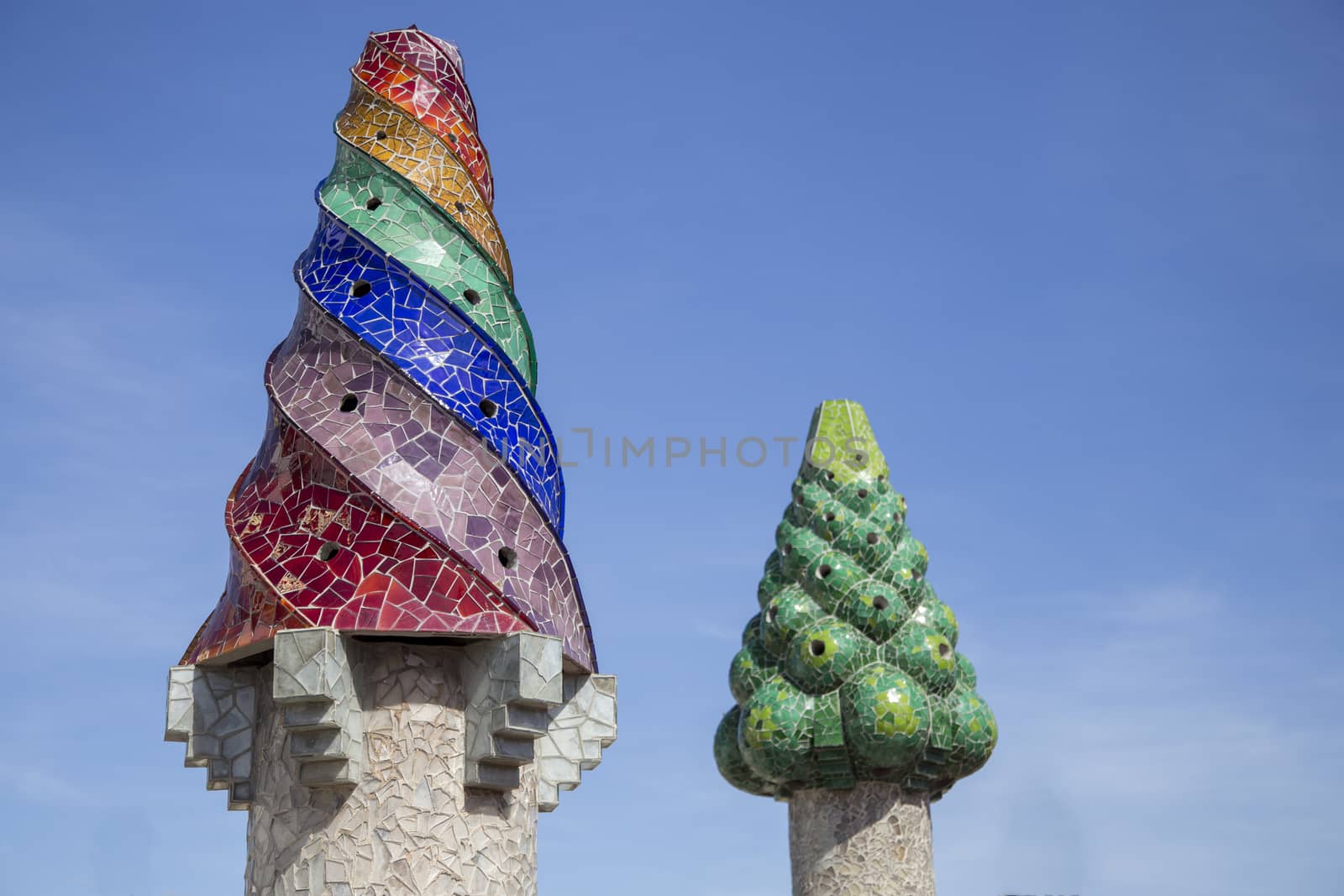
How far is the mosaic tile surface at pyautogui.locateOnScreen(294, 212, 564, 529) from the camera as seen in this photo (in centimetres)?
876

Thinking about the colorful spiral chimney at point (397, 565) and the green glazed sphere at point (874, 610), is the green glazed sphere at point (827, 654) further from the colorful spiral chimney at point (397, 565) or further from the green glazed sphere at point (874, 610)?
the colorful spiral chimney at point (397, 565)

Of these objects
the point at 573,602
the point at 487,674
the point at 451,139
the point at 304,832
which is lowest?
the point at 304,832

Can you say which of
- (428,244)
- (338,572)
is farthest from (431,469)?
(428,244)

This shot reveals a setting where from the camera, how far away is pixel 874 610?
573 inches

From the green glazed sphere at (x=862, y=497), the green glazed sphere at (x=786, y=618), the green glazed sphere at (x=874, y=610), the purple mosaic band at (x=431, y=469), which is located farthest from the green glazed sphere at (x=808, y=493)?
the purple mosaic band at (x=431, y=469)

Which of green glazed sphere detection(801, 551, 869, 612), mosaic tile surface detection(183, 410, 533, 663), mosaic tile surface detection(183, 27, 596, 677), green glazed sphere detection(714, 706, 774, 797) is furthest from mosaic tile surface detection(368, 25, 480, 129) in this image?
green glazed sphere detection(714, 706, 774, 797)

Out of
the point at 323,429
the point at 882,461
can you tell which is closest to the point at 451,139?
the point at 323,429

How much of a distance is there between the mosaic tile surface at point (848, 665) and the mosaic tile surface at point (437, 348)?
224 inches

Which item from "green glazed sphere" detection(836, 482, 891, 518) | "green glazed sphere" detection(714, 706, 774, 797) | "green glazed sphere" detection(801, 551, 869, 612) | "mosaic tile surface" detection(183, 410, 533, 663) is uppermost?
"green glazed sphere" detection(836, 482, 891, 518)

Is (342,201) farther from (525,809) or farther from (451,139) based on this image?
(525,809)

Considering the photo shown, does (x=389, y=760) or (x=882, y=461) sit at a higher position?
(x=882, y=461)

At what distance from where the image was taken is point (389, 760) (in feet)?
26.6

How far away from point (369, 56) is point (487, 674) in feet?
12.7

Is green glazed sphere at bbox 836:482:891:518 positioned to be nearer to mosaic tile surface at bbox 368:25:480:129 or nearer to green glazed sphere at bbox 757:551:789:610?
green glazed sphere at bbox 757:551:789:610
